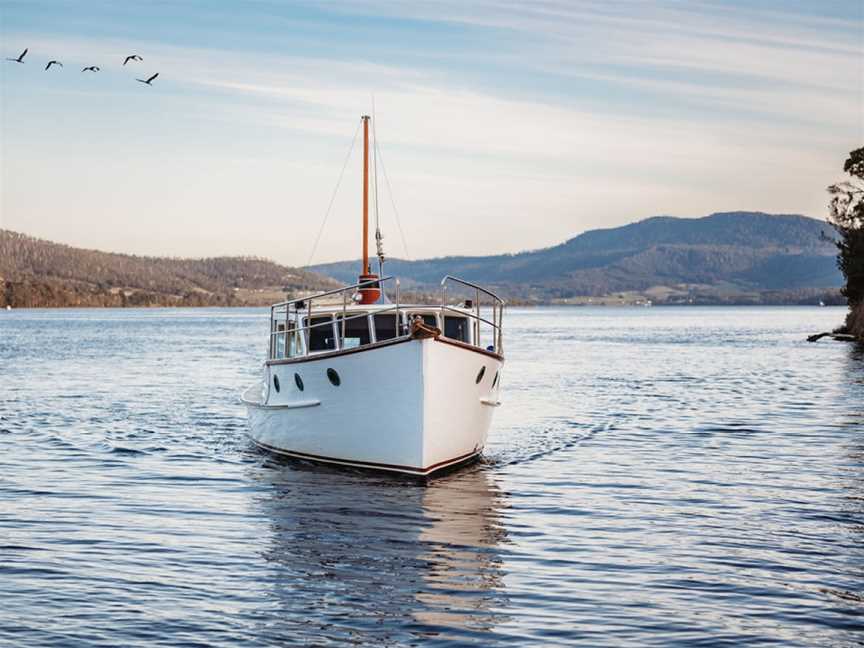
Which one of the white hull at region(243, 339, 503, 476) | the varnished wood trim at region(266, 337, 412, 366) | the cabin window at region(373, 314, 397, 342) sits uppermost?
the cabin window at region(373, 314, 397, 342)

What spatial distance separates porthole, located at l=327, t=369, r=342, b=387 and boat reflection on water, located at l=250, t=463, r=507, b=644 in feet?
6.03

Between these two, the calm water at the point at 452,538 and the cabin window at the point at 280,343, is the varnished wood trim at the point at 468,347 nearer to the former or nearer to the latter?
the calm water at the point at 452,538

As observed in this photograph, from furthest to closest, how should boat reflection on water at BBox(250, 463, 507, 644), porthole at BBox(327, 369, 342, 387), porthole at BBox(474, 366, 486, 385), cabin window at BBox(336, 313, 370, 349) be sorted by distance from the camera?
1. cabin window at BBox(336, 313, 370, 349)
2. porthole at BBox(474, 366, 486, 385)
3. porthole at BBox(327, 369, 342, 387)
4. boat reflection on water at BBox(250, 463, 507, 644)

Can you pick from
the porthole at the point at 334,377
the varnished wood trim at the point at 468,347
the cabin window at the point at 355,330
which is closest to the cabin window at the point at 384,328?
the cabin window at the point at 355,330

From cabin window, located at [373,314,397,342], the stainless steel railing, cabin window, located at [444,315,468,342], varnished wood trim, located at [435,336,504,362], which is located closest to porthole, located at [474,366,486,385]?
varnished wood trim, located at [435,336,504,362]

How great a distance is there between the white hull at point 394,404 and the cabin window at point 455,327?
113 centimetres

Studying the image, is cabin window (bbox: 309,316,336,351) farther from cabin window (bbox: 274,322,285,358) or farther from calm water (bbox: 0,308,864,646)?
calm water (bbox: 0,308,864,646)

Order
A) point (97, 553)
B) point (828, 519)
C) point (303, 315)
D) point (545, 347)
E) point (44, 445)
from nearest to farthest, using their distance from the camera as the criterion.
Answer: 1. point (97, 553)
2. point (828, 519)
3. point (303, 315)
4. point (44, 445)
5. point (545, 347)

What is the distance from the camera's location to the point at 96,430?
29.2m

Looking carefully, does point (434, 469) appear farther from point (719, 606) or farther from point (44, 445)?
point (44, 445)

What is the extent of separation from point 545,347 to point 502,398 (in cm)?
4525

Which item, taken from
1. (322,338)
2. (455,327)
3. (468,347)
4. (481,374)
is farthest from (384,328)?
(468,347)

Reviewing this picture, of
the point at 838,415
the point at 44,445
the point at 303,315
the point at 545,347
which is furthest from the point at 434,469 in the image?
the point at 545,347

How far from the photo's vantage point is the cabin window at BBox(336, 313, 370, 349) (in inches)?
851
